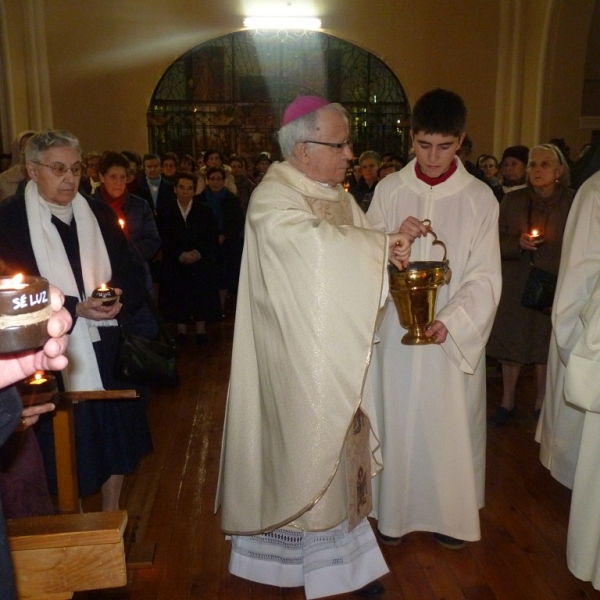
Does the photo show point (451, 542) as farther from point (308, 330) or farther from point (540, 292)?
point (540, 292)

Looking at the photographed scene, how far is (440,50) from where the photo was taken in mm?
11953

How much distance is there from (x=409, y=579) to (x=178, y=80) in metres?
10.4

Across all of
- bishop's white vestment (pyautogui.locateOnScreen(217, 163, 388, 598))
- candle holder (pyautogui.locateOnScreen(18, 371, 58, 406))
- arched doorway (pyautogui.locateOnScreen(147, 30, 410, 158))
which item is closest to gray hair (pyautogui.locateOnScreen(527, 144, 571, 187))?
bishop's white vestment (pyautogui.locateOnScreen(217, 163, 388, 598))

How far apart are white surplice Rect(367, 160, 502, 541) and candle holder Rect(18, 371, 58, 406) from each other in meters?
1.61

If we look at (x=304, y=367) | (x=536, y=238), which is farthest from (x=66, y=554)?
(x=536, y=238)

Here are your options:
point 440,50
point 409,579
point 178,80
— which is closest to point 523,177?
point 409,579

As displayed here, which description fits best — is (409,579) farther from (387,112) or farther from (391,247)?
(387,112)

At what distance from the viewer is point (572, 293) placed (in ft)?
10.7

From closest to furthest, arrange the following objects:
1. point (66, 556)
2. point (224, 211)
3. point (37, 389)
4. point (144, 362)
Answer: point (66, 556) < point (37, 389) < point (144, 362) < point (224, 211)

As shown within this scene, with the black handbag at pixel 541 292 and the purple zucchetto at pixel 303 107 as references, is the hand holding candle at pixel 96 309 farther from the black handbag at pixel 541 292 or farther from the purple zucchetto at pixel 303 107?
the black handbag at pixel 541 292

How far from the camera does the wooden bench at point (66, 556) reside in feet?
5.62

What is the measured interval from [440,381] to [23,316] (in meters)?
2.46

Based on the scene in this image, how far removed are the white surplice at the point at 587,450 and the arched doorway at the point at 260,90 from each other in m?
10.1

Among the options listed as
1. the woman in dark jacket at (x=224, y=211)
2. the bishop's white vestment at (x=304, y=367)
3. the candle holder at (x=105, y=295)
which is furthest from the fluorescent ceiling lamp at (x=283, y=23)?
the candle holder at (x=105, y=295)
